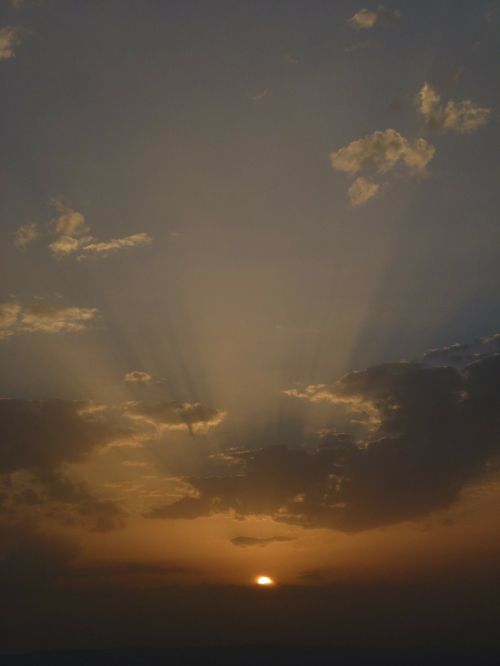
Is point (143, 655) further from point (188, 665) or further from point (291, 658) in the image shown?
point (291, 658)

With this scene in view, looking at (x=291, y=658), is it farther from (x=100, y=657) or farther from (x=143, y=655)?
(x=100, y=657)

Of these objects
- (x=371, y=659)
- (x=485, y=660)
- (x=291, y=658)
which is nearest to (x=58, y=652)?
(x=291, y=658)

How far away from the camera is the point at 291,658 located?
617ft

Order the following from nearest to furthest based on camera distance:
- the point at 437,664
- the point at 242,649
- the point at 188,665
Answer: the point at 437,664 → the point at 188,665 → the point at 242,649

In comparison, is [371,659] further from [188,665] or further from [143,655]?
[143,655]

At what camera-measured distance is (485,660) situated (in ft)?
570

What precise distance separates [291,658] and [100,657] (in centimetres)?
6472

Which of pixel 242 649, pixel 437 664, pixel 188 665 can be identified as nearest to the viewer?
pixel 437 664

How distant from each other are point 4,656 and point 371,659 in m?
122

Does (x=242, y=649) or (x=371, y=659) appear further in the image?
(x=242, y=649)

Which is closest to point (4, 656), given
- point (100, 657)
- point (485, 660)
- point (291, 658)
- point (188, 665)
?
point (100, 657)

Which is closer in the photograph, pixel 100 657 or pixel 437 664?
pixel 437 664

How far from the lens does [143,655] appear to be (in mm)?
198875

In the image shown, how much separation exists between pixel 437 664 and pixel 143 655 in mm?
95296
